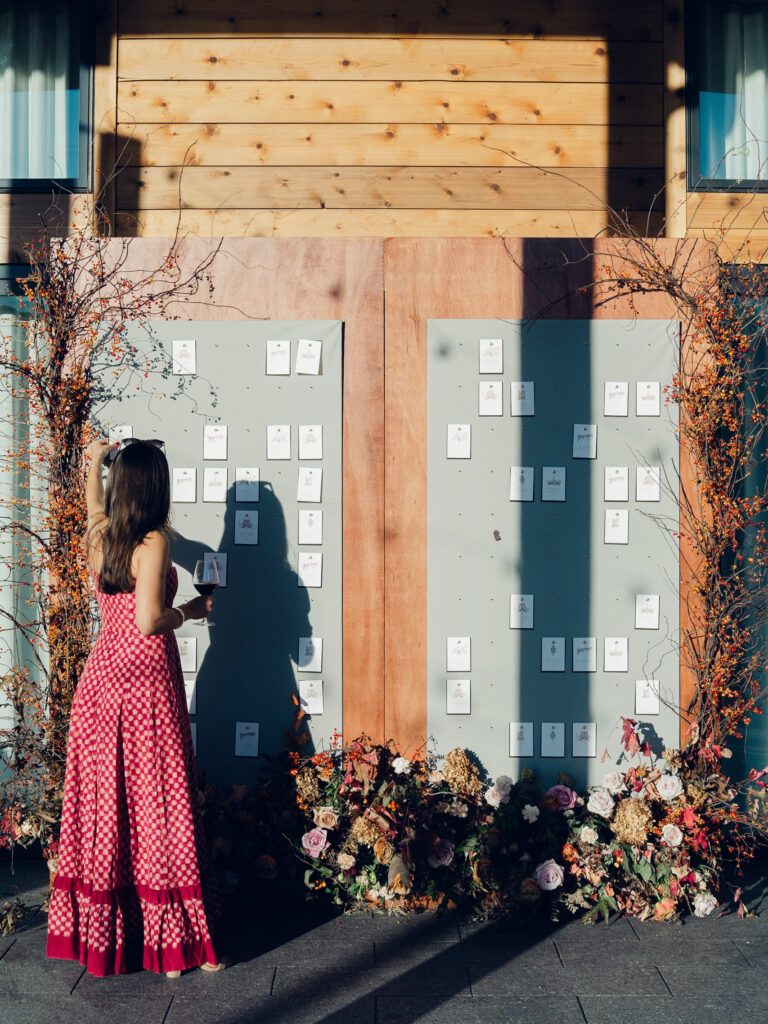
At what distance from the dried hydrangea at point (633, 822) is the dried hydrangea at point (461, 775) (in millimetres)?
624

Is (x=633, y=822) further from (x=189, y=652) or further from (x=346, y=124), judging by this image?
(x=346, y=124)

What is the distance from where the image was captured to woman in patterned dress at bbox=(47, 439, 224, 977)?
348 cm

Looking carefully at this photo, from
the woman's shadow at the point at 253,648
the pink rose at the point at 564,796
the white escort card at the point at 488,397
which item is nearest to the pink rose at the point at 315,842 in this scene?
the woman's shadow at the point at 253,648

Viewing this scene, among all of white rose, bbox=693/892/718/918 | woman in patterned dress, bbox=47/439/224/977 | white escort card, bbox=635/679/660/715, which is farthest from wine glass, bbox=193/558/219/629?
white rose, bbox=693/892/718/918

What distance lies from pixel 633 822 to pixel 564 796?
319 mm

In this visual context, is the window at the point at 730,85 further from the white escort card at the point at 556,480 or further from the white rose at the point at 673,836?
the white rose at the point at 673,836

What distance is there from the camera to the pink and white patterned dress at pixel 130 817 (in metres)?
3.49

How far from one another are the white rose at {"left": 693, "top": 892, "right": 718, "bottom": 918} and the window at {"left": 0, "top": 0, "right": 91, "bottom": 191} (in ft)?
15.0

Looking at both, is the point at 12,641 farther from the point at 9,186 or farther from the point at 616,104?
the point at 616,104

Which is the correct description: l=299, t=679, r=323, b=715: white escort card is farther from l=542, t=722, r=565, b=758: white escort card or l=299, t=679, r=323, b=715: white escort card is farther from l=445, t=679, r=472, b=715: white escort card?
l=542, t=722, r=565, b=758: white escort card

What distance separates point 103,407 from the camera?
4.36m

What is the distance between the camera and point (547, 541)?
171 inches

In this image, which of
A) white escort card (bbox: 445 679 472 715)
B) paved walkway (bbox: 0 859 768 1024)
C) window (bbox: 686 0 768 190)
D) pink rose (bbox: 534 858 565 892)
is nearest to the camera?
paved walkway (bbox: 0 859 768 1024)

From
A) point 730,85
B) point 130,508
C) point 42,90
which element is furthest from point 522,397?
point 42,90
